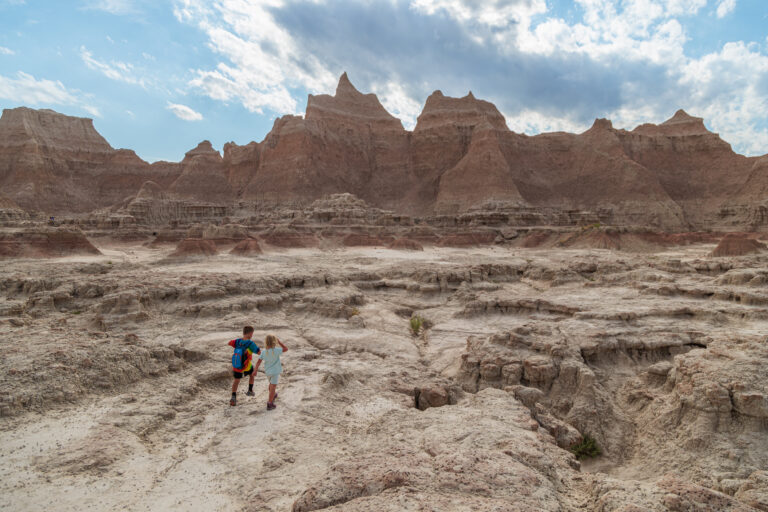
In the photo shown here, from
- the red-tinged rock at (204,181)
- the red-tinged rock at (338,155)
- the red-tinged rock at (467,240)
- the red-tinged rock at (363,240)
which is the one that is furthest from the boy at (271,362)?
the red-tinged rock at (204,181)

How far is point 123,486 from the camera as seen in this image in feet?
14.6

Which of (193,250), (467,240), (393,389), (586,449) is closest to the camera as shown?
(586,449)

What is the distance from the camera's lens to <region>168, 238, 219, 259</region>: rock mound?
93.0ft

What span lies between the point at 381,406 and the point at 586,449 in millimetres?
3536

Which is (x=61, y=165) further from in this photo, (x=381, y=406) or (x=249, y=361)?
(x=381, y=406)

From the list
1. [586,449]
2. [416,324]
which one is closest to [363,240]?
[416,324]

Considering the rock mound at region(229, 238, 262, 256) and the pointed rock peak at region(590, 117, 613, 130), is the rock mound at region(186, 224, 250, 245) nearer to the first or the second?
the rock mound at region(229, 238, 262, 256)

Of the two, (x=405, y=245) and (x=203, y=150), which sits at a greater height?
(x=203, y=150)

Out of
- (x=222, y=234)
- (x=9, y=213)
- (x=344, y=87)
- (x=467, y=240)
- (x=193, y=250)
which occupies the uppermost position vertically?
(x=344, y=87)

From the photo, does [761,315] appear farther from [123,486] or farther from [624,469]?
[123,486]

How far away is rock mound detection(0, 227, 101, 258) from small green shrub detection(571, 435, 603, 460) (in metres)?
35.5

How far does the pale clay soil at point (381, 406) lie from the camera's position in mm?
4176

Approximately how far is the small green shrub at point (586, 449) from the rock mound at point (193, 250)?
27.3 m

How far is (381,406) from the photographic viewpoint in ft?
22.7
